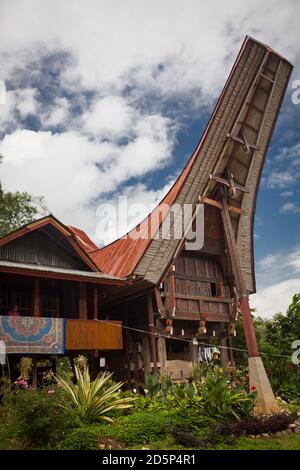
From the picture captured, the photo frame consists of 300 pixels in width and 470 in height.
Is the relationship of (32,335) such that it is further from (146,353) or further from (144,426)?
(146,353)

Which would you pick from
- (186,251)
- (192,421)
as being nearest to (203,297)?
(186,251)

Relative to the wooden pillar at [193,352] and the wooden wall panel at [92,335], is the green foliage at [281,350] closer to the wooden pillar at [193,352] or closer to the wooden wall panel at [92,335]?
the wooden pillar at [193,352]

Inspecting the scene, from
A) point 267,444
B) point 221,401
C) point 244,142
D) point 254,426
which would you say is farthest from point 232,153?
point 267,444

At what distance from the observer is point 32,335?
44.7ft

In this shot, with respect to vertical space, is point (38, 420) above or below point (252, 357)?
below

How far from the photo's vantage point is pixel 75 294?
1775 cm

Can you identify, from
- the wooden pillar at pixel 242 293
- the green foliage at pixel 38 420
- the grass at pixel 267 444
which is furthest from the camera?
the wooden pillar at pixel 242 293

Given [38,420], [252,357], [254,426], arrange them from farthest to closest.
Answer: [252,357] → [254,426] → [38,420]

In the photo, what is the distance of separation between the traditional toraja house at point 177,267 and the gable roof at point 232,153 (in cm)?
5

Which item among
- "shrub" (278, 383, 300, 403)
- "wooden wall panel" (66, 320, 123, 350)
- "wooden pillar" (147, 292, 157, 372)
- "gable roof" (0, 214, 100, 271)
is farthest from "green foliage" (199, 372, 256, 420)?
"gable roof" (0, 214, 100, 271)

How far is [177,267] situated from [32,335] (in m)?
8.10

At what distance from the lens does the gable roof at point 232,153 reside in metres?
18.2

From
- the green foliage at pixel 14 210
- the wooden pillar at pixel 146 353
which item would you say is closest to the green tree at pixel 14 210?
the green foliage at pixel 14 210
